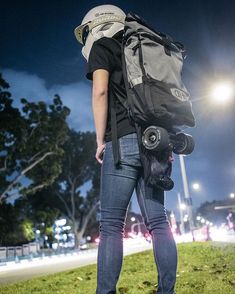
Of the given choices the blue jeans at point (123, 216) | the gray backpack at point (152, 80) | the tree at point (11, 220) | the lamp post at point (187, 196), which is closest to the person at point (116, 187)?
the blue jeans at point (123, 216)

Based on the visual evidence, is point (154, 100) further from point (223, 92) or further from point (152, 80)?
point (223, 92)

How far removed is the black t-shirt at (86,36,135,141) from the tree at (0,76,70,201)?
25826 millimetres

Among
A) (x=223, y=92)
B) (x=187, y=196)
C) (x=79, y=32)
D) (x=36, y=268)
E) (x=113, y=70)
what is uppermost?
(x=223, y=92)

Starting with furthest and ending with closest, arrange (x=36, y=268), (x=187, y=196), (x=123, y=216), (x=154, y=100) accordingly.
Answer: (x=187, y=196)
(x=36, y=268)
(x=123, y=216)
(x=154, y=100)

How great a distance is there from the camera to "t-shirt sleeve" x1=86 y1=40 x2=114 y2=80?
3014 mm

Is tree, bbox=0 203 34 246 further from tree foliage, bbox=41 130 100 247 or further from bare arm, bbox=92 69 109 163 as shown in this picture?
bare arm, bbox=92 69 109 163

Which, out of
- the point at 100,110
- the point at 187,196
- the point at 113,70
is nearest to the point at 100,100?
the point at 100,110

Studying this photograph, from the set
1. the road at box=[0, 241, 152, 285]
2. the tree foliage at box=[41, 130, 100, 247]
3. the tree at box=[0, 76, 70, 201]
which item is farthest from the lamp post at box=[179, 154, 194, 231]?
the tree foliage at box=[41, 130, 100, 247]

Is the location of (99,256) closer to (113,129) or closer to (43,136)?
(113,129)

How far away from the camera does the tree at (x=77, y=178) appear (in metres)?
47.4

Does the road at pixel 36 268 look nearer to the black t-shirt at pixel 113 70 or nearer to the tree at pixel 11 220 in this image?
the black t-shirt at pixel 113 70

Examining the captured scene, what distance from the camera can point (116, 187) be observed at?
2.87 meters

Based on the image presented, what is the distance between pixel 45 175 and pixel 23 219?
20.1ft

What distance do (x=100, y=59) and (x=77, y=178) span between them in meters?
45.8
